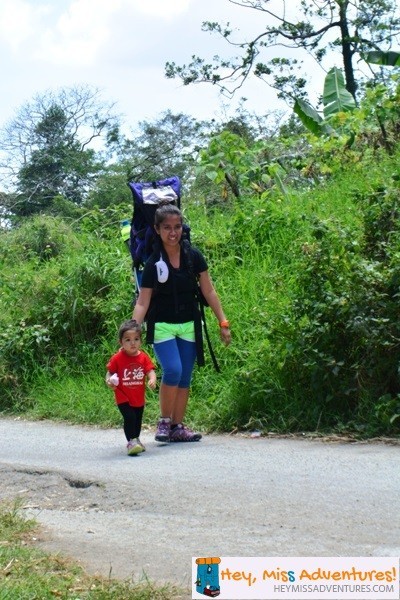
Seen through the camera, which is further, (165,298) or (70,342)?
(70,342)

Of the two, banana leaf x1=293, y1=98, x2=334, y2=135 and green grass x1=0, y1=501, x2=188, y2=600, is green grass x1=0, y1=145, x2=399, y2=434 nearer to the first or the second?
banana leaf x1=293, y1=98, x2=334, y2=135

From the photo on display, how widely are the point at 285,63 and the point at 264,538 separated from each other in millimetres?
20473

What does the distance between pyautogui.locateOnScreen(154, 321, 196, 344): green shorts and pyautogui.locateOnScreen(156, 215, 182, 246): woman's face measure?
2.26 feet

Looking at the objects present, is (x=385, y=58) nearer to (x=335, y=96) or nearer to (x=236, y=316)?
(x=335, y=96)

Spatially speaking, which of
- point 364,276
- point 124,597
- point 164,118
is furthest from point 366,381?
point 164,118

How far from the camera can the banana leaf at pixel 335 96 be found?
14.8 metres

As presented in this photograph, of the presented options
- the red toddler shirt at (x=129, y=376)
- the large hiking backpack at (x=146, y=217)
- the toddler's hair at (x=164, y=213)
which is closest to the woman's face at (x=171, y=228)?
the toddler's hair at (x=164, y=213)

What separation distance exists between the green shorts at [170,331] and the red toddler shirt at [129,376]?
303mm

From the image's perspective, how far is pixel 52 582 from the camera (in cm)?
448

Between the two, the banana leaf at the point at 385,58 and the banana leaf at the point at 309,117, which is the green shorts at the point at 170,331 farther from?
the banana leaf at the point at 385,58

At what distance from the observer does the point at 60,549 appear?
5.20m

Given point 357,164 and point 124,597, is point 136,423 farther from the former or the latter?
point 357,164

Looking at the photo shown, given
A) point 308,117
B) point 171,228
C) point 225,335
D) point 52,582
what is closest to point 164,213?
Answer: point 171,228

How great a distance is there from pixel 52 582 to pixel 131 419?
11.4 ft
